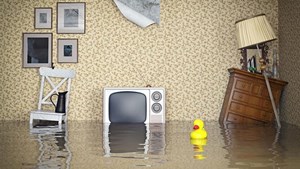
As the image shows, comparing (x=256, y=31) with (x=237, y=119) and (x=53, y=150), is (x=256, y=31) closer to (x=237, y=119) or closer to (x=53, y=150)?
(x=237, y=119)

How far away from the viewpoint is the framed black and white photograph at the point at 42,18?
6172 millimetres

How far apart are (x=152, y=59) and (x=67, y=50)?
4.25ft

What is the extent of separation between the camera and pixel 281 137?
13.0 feet

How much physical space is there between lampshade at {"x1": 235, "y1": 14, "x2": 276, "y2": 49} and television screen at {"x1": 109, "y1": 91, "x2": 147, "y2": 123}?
1570mm

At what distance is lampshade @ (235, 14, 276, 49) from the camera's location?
16.9 ft

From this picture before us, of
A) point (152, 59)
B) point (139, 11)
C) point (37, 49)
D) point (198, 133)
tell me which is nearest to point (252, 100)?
point (152, 59)

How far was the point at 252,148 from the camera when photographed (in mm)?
3154

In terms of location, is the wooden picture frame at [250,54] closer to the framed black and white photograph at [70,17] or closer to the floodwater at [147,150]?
the floodwater at [147,150]

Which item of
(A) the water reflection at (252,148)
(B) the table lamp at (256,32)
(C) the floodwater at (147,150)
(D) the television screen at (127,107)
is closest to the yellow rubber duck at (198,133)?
(C) the floodwater at (147,150)

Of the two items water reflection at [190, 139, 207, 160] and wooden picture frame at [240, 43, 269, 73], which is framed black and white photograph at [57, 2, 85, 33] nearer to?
wooden picture frame at [240, 43, 269, 73]

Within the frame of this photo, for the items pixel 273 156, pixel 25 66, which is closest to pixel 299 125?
pixel 273 156

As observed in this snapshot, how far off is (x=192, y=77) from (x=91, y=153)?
3458mm

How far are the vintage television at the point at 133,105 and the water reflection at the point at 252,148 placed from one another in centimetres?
142

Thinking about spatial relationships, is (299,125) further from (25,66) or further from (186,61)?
(25,66)
